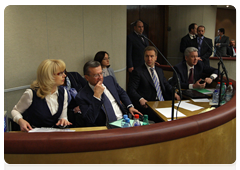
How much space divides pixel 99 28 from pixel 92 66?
1.87 meters

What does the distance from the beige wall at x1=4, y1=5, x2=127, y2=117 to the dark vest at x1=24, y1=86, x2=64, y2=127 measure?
34.2 inches

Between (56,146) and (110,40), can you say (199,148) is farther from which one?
(110,40)

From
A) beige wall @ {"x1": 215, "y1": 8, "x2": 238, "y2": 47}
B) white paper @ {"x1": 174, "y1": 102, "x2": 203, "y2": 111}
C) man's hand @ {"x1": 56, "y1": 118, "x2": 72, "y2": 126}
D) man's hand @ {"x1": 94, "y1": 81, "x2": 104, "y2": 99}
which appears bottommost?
man's hand @ {"x1": 56, "y1": 118, "x2": 72, "y2": 126}

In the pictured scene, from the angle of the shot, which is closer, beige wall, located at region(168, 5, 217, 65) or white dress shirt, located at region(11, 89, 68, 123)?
white dress shirt, located at region(11, 89, 68, 123)

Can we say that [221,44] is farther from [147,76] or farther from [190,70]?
[147,76]

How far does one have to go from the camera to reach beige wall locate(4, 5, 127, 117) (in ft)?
8.93

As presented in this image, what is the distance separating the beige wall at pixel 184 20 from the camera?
6.87 metres

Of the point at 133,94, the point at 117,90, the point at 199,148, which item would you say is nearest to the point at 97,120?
the point at 117,90

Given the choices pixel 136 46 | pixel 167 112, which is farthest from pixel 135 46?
pixel 167 112

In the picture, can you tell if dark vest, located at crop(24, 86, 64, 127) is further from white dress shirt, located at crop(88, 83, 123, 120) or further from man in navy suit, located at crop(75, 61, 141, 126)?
white dress shirt, located at crop(88, 83, 123, 120)

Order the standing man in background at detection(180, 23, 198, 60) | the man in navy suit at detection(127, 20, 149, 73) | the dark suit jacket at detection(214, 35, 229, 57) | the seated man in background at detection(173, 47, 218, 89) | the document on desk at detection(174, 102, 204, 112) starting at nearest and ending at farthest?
the document on desk at detection(174, 102, 204, 112), the seated man in background at detection(173, 47, 218, 89), the man in navy suit at detection(127, 20, 149, 73), the standing man in background at detection(180, 23, 198, 60), the dark suit jacket at detection(214, 35, 229, 57)

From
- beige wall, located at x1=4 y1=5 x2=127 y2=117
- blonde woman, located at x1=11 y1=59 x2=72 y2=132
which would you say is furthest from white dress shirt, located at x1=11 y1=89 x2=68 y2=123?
beige wall, located at x1=4 y1=5 x2=127 y2=117

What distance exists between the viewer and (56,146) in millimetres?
1059

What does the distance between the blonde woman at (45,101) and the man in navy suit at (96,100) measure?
210 millimetres
